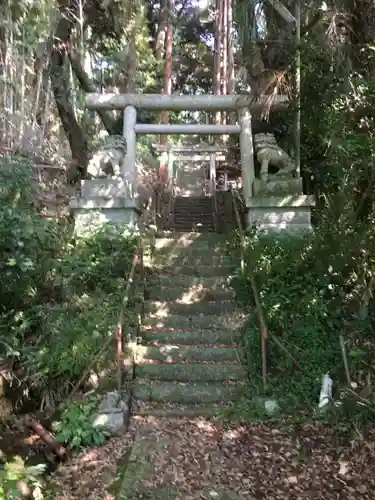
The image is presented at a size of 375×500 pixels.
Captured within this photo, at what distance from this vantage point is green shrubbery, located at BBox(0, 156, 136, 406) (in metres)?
4.93

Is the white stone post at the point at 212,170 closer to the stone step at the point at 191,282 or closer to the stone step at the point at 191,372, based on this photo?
the stone step at the point at 191,282

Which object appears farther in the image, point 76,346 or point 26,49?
point 26,49

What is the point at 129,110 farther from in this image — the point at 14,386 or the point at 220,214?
the point at 14,386

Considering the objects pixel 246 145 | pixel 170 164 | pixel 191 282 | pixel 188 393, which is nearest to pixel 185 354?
pixel 188 393

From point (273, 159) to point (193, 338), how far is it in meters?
3.26

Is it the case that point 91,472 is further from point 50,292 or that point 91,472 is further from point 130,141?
point 130,141

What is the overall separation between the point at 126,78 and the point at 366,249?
28.5ft

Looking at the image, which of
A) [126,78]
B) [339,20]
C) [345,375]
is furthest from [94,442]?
[126,78]

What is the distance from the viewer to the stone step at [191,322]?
19.6 feet

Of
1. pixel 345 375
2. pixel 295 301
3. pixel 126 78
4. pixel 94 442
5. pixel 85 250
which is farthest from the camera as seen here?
pixel 126 78

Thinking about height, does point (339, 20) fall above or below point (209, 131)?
above

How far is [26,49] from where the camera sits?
7461 millimetres

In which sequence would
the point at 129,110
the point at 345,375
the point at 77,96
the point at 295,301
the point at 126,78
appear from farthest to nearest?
the point at 126,78
the point at 77,96
the point at 129,110
the point at 295,301
the point at 345,375

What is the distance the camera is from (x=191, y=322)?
602 centimetres
